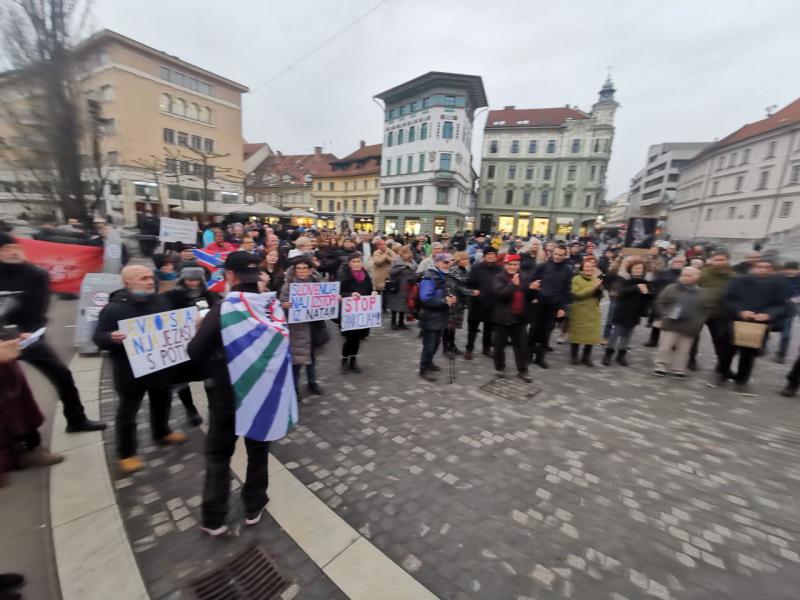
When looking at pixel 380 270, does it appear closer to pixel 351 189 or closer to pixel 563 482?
pixel 563 482

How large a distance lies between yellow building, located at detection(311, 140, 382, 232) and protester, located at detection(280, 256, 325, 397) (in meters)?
44.2

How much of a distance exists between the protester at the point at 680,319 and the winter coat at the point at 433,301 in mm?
3879

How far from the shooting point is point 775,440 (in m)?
4.21

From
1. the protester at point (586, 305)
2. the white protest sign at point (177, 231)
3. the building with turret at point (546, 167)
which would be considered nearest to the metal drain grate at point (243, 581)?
the protester at point (586, 305)

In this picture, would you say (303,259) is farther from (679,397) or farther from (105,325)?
(679,397)

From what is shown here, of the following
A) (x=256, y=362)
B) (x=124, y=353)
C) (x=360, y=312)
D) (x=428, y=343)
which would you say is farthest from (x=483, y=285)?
(x=124, y=353)

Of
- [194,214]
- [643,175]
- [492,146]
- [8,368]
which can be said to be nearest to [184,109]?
[194,214]

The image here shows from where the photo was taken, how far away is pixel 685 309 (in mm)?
5688

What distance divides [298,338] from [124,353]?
1881 millimetres

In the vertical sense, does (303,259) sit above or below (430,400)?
above

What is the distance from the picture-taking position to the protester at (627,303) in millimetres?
6180

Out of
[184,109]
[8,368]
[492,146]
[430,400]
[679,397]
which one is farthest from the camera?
[492,146]

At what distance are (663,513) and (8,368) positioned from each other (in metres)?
5.72

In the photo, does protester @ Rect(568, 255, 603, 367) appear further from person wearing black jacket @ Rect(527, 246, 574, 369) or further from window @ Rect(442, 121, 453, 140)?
window @ Rect(442, 121, 453, 140)
